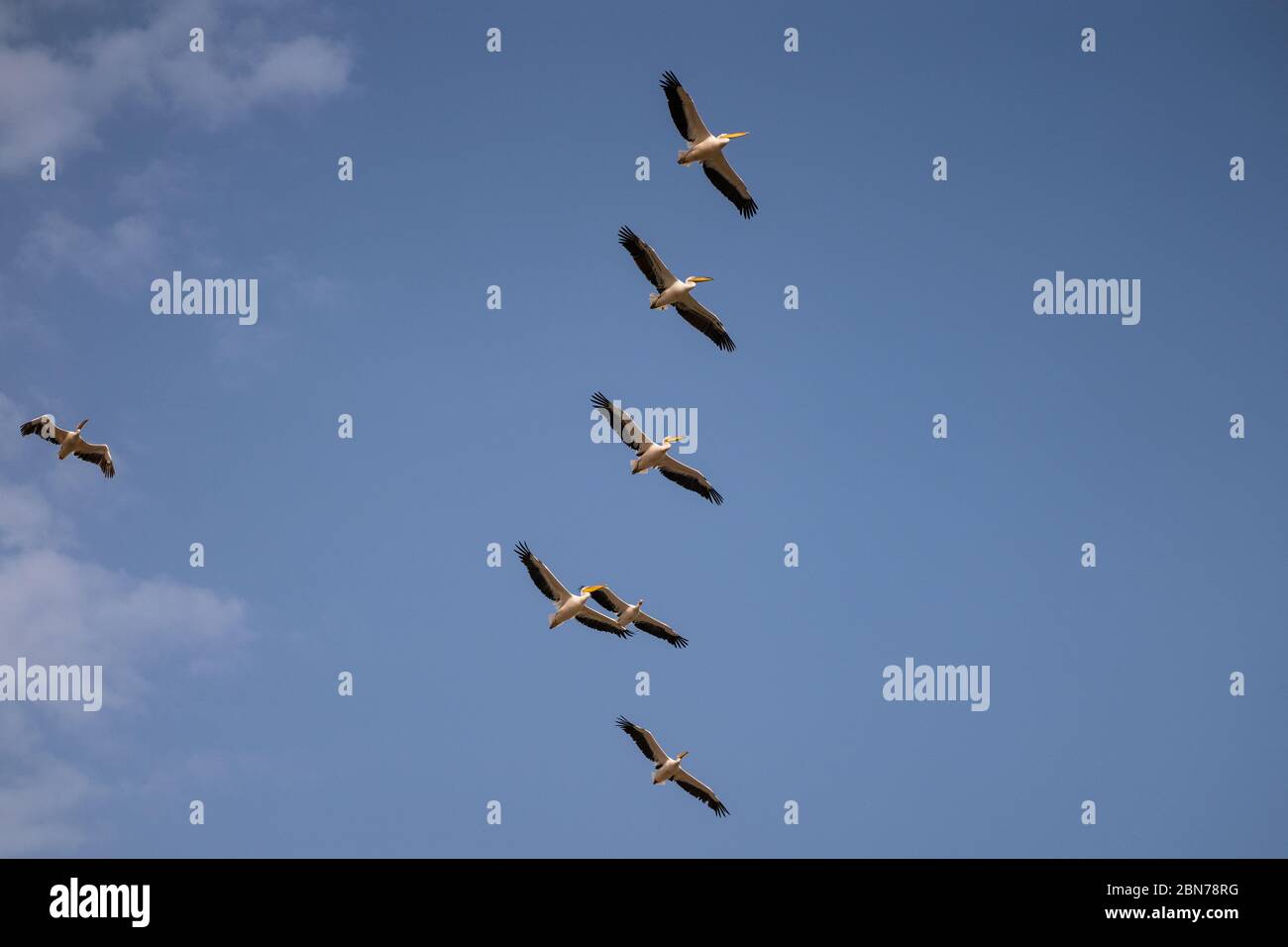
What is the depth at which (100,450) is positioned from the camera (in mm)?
49156

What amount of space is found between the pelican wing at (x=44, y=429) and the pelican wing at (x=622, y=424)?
17.4 metres

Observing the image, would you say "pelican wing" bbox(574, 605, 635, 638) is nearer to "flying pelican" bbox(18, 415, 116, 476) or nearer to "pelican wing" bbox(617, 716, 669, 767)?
"pelican wing" bbox(617, 716, 669, 767)

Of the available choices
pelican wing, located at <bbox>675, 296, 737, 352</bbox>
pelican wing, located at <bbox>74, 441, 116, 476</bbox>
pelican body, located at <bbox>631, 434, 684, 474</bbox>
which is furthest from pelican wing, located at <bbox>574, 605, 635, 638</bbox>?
pelican wing, located at <bbox>74, 441, 116, 476</bbox>

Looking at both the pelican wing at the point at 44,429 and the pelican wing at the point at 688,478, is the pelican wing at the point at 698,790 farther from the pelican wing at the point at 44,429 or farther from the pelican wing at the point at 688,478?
the pelican wing at the point at 44,429

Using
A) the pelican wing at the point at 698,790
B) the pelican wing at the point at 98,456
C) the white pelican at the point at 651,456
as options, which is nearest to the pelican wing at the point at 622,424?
the white pelican at the point at 651,456

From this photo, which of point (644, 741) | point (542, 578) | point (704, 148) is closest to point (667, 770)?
point (644, 741)

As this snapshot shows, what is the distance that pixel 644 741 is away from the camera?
47188 mm

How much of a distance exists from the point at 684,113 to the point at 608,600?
51.5 ft

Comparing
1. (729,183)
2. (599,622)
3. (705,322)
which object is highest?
(729,183)

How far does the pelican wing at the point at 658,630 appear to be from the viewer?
49.8m

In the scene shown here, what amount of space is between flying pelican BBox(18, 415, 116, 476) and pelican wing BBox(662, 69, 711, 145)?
2127 centimetres

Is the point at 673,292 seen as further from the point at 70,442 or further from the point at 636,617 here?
the point at 70,442
